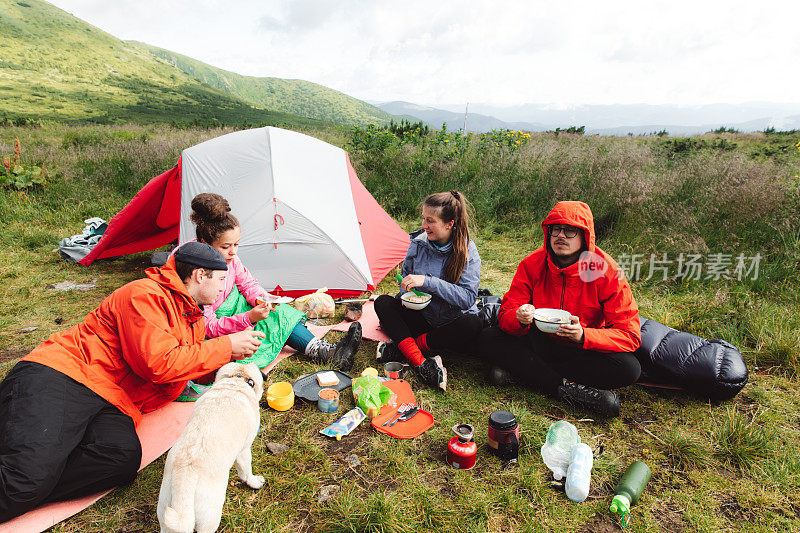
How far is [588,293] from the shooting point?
2.71 metres

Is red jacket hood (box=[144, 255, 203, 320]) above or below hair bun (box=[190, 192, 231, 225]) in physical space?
below

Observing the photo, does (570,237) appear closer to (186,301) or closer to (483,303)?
(483,303)

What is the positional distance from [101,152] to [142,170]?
5.53 ft

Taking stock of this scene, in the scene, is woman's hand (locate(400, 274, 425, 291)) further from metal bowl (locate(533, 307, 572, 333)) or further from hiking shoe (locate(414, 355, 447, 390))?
metal bowl (locate(533, 307, 572, 333))

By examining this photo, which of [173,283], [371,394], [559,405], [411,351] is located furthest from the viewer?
[411,351]

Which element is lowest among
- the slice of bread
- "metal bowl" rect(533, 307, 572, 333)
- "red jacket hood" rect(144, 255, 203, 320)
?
the slice of bread

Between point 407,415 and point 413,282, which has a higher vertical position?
point 413,282

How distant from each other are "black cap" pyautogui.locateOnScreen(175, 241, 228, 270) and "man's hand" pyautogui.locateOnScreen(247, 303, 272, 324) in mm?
542

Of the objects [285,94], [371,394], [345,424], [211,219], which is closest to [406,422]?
[371,394]

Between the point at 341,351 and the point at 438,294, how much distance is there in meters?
0.91

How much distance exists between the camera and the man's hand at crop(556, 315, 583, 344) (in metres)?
2.44

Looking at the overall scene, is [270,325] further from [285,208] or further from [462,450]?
[462,450]

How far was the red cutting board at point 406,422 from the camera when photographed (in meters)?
2.49

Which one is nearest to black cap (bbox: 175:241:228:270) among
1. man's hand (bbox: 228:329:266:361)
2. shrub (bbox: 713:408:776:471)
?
man's hand (bbox: 228:329:266:361)
